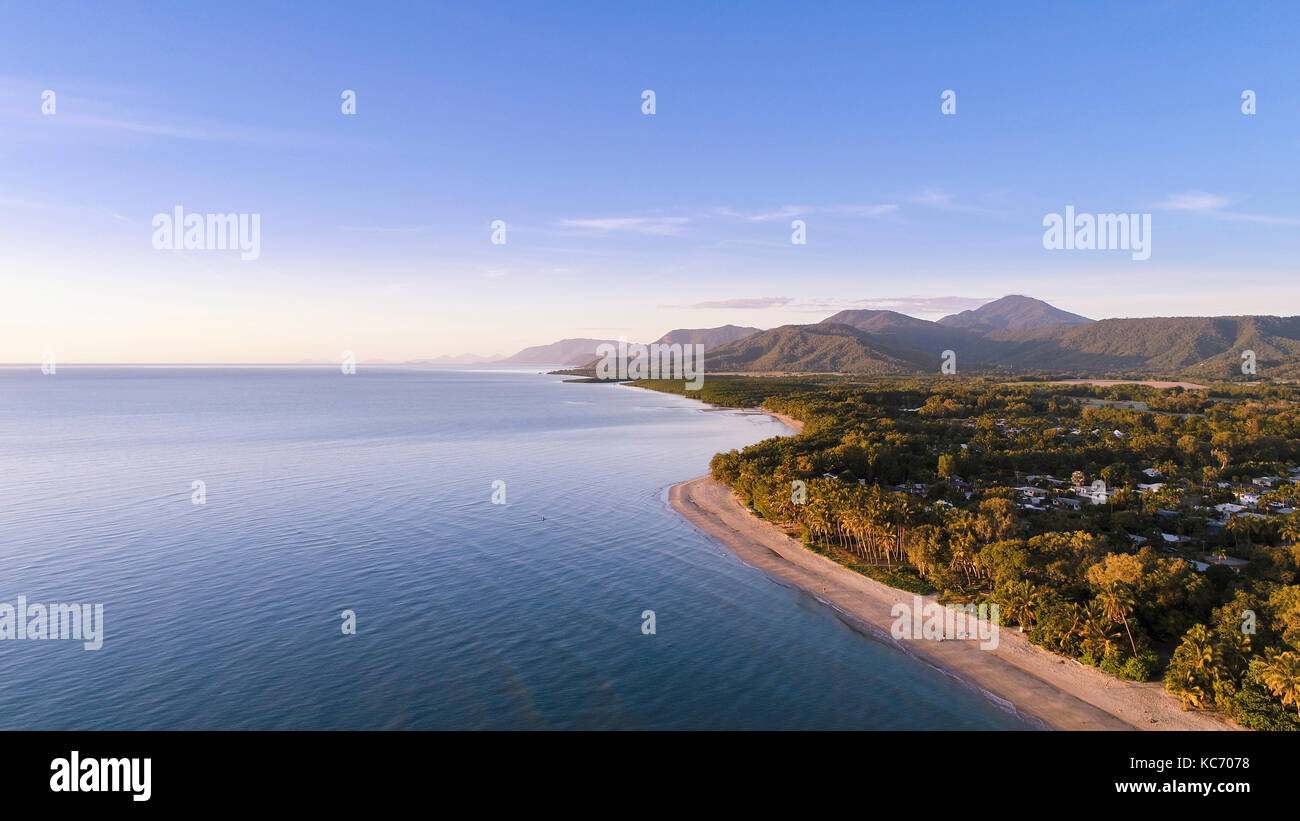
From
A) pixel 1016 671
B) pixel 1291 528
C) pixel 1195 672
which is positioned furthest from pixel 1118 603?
pixel 1291 528

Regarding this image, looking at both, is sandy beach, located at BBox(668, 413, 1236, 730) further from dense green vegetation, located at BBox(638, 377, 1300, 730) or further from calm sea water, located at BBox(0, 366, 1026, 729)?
calm sea water, located at BBox(0, 366, 1026, 729)

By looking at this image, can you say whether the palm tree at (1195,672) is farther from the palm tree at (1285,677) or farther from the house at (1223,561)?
the house at (1223,561)

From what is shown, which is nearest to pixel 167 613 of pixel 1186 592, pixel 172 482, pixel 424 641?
pixel 424 641

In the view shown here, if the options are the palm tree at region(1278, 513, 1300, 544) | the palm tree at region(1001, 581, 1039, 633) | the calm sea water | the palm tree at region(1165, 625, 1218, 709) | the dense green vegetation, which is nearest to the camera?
the palm tree at region(1165, 625, 1218, 709)

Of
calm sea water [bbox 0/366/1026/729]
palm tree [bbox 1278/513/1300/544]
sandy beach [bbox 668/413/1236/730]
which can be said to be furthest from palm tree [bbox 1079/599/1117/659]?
palm tree [bbox 1278/513/1300/544]

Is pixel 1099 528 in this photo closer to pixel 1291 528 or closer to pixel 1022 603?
pixel 1291 528
